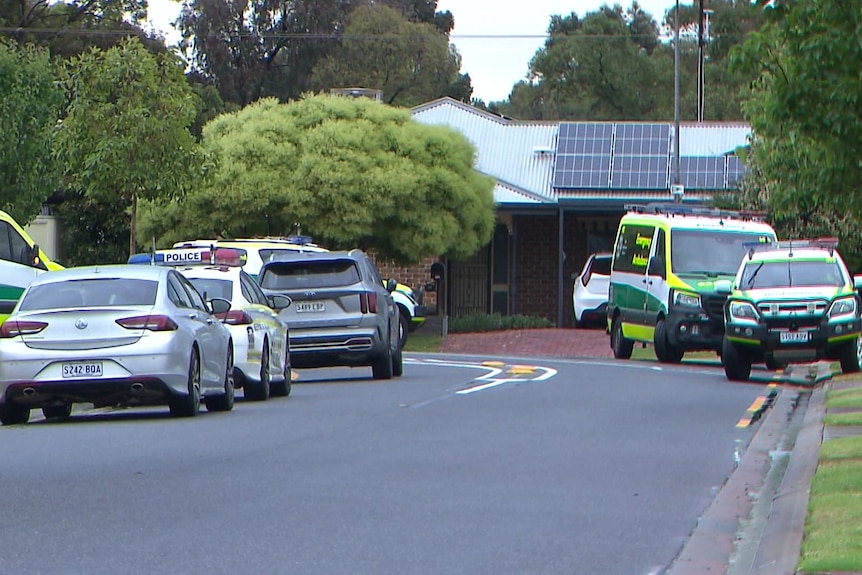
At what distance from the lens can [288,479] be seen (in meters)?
11.6

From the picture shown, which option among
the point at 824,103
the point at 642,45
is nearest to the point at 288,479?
the point at 824,103

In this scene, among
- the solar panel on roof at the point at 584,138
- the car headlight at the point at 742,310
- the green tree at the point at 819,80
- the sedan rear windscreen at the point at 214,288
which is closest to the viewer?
the green tree at the point at 819,80

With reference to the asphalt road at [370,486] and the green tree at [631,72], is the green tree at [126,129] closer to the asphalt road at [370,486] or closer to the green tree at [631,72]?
the asphalt road at [370,486]

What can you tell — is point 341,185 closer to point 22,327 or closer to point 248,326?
point 248,326

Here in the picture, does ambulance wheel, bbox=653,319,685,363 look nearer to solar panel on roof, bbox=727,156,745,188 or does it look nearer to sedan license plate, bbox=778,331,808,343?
sedan license plate, bbox=778,331,808,343

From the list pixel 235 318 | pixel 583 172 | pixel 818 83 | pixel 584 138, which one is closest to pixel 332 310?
pixel 235 318

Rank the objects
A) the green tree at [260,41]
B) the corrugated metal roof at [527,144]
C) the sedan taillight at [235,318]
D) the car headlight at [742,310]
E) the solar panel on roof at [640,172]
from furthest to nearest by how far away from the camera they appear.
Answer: the green tree at [260,41], the solar panel on roof at [640,172], the corrugated metal roof at [527,144], the car headlight at [742,310], the sedan taillight at [235,318]

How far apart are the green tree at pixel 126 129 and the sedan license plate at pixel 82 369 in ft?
40.5

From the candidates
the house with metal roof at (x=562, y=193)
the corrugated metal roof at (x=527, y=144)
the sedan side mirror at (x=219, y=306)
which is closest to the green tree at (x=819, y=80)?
the sedan side mirror at (x=219, y=306)

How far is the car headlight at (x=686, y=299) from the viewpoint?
1050 inches

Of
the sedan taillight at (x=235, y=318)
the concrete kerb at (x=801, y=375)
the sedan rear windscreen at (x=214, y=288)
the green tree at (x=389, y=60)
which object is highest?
the green tree at (x=389, y=60)

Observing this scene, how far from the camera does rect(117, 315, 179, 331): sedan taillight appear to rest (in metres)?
15.6

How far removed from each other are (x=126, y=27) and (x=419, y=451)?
4416 centimetres

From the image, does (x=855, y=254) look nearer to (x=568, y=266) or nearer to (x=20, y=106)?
(x=568, y=266)
